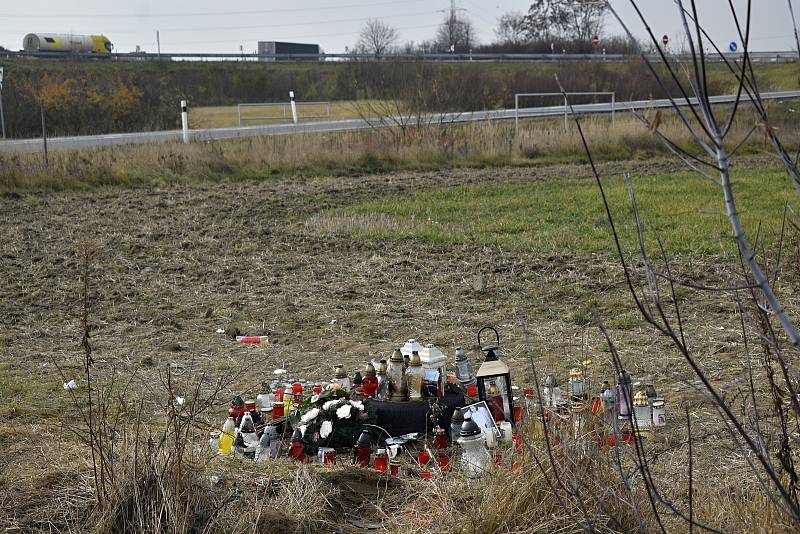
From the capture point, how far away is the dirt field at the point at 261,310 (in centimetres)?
581

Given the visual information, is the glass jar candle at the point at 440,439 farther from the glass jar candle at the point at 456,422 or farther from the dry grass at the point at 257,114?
the dry grass at the point at 257,114

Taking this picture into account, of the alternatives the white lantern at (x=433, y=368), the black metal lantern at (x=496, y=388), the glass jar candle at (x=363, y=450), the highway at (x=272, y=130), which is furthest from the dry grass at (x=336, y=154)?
the glass jar candle at (x=363, y=450)

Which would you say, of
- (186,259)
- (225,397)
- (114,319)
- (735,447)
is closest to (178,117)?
(186,259)

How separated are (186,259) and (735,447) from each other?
23.9 feet

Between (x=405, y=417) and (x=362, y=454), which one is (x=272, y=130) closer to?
(x=405, y=417)

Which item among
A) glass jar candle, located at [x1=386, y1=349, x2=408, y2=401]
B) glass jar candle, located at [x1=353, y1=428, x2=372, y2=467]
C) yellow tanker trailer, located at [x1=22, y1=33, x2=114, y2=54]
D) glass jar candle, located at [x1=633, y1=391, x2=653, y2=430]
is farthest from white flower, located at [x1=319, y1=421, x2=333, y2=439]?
yellow tanker trailer, located at [x1=22, y1=33, x2=114, y2=54]

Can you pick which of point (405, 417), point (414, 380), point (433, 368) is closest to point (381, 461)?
point (405, 417)

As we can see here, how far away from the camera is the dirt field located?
5.81m

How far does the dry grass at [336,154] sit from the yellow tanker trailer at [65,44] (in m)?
31.9

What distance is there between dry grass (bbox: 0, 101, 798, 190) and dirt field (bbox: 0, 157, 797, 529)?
3390 millimetres

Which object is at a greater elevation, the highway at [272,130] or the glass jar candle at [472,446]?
the highway at [272,130]

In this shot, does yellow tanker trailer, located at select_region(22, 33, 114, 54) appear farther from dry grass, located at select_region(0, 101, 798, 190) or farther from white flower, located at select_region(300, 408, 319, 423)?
white flower, located at select_region(300, 408, 319, 423)

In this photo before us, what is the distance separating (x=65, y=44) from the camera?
50125mm

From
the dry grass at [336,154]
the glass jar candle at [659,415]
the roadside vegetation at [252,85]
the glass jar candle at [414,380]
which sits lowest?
the glass jar candle at [659,415]
